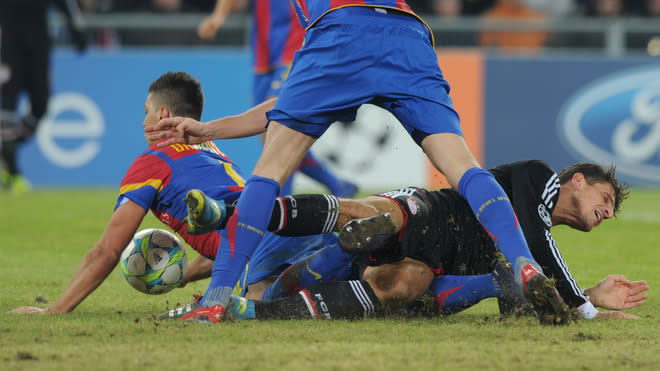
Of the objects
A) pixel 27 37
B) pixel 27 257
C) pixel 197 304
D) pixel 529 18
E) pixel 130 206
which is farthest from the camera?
pixel 529 18

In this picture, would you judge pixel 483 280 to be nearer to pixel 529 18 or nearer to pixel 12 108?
pixel 12 108

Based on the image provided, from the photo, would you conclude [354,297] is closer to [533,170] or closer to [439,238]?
[439,238]

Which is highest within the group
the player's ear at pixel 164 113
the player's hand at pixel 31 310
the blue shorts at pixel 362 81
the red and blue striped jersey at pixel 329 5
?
A: the red and blue striped jersey at pixel 329 5

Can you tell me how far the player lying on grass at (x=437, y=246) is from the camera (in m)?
3.75

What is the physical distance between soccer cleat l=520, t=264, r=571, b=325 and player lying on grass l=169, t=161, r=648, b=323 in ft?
0.17

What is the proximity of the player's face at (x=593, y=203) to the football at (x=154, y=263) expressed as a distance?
175 cm

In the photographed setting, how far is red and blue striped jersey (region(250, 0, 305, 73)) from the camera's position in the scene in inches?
294

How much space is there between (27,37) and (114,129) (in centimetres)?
143

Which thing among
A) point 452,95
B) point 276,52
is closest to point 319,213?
point 276,52

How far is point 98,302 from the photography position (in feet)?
14.3

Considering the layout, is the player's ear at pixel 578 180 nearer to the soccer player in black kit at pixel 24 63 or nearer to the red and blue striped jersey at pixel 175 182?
the red and blue striped jersey at pixel 175 182

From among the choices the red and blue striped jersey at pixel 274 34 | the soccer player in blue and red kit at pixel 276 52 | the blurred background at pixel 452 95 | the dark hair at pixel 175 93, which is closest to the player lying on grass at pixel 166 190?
the dark hair at pixel 175 93

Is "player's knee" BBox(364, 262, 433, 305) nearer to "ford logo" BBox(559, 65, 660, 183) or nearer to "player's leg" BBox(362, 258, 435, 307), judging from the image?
"player's leg" BBox(362, 258, 435, 307)

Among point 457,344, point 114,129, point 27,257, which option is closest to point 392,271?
point 457,344
